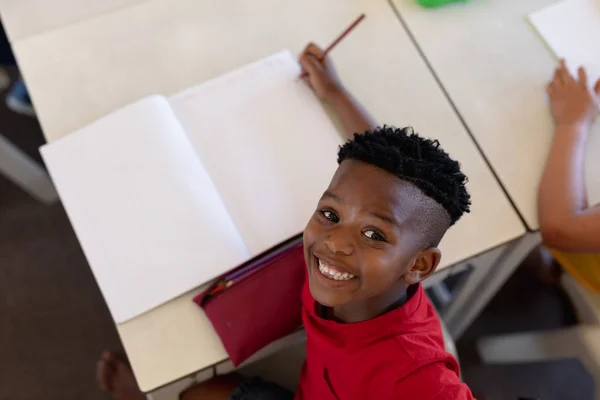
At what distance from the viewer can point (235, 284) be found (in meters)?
0.76

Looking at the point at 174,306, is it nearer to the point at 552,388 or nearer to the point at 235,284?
the point at 235,284

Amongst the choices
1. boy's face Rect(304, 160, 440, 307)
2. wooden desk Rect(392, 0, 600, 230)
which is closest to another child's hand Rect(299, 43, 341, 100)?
wooden desk Rect(392, 0, 600, 230)

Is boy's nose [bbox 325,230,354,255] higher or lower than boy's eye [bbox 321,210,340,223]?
lower

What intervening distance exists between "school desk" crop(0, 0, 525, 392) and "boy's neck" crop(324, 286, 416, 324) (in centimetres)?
13

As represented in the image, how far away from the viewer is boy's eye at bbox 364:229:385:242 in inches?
24.8

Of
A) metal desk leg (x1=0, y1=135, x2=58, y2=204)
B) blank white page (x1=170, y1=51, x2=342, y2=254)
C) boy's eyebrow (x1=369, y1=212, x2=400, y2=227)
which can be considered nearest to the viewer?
boy's eyebrow (x1=369, y1=212, x2=400, y2=227)

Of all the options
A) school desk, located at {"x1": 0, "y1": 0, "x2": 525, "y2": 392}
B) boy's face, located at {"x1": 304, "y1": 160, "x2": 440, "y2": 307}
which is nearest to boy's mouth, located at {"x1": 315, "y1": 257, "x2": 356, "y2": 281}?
boy's face, located at {"x1": 304, "y1": 160, "x2": 440, "y2": 307}

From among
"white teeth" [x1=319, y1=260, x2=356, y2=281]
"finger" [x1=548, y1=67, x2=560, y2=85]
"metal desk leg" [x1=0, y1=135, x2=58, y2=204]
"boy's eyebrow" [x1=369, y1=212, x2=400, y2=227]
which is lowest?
"white teeth" [x1=319, y1=260, x2=356, y2=281]

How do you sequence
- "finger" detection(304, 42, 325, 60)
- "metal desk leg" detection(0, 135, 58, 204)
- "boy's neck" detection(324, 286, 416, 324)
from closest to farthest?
"boy's neck" detection(324, 286, 416, 324) → "finger" detection(304, 42, 325, 60) → "metal desk leg" detection(0, 135, 58, 204)

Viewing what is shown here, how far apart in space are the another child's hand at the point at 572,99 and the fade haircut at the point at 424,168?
36 cm

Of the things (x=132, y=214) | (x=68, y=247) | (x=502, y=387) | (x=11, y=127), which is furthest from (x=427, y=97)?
(x=11, y=127)

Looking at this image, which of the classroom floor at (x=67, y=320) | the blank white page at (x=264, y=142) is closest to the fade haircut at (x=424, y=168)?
the blank white page at (x=264, y=142)

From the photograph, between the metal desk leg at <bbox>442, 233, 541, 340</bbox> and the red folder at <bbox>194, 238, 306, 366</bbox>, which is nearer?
the red folder at <bbox>194, 238, 306, 366</bbox>

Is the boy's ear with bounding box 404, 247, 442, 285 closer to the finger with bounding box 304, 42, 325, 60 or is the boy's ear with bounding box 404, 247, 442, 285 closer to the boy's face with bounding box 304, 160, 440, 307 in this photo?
the boy's face with bounding box 304, 160, 440, 307
